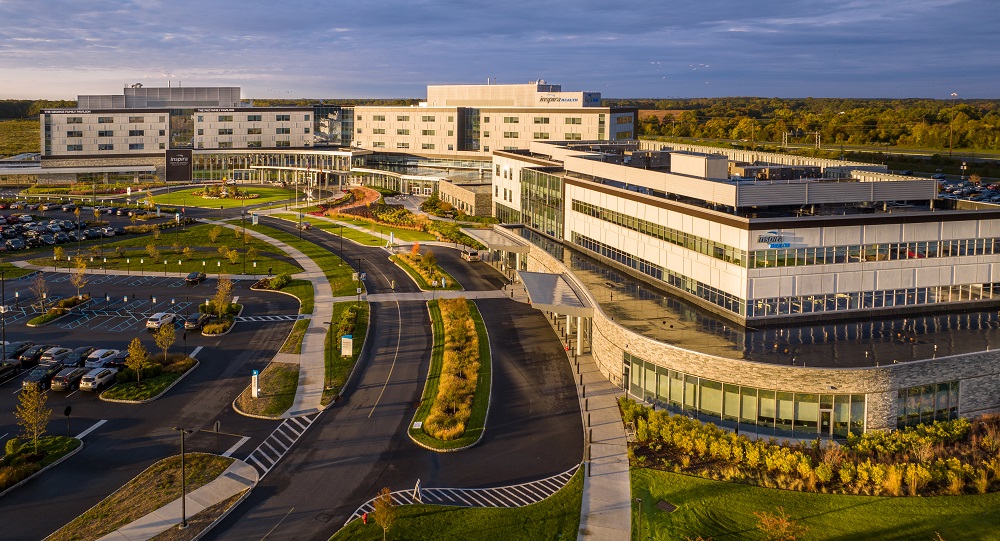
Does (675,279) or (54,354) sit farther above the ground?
(675,279)

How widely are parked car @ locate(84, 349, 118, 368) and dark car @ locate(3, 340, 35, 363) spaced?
162 inches

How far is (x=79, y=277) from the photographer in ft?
207

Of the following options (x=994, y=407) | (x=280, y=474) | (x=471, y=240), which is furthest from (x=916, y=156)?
(x=280, y=474)

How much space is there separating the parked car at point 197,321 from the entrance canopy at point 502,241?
24173mm

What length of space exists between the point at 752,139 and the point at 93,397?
134841 mm

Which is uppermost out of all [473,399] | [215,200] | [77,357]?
[215,200]

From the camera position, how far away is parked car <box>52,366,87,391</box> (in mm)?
43500

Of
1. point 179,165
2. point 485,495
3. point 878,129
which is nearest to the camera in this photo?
point 485,495

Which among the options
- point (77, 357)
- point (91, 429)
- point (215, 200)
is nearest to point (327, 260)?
point (77, 357)

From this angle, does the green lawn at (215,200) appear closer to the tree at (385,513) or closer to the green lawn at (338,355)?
the green lawn at (338,355)

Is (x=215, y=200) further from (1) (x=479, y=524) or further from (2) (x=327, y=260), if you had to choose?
(1) (x=479, y=524)

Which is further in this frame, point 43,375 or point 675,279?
point 675,279

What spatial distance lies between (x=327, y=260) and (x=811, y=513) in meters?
57.6

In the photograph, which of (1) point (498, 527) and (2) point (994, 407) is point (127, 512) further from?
(2) point (994, 407)
